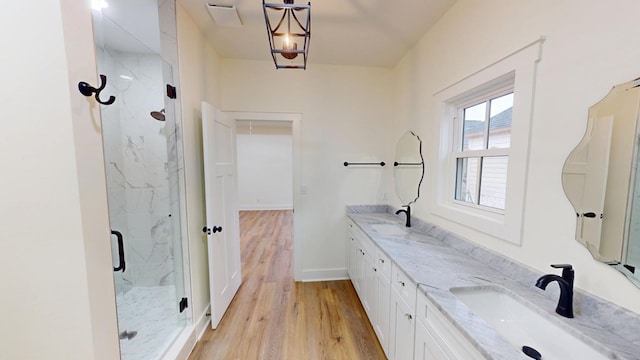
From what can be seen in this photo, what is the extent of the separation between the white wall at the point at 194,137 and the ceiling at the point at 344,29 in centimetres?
18

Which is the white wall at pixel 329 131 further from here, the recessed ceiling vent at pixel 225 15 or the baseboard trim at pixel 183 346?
the baseboard trim at pixel 183 346

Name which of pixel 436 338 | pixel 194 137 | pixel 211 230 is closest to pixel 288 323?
pixel 211 230

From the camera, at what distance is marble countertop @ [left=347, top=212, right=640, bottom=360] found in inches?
32.0

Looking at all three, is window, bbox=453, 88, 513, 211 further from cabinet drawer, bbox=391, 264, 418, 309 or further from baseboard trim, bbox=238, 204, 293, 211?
baseboard trim, bbox=238, 204, 293, 211

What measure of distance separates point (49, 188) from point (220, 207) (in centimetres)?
147

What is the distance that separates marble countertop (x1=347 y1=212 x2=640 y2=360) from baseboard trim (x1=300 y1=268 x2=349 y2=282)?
124 cm

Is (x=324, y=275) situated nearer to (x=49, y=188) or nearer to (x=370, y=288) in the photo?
(x=370, y=288)

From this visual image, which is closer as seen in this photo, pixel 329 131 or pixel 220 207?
pixel 220 207

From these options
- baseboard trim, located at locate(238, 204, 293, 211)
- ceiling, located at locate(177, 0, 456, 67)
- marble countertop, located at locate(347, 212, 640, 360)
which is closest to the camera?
marble countertop, located at locate(347, 212, 640, 360)

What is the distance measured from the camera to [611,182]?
35.6 inches

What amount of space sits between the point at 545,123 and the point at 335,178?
210 centimetres

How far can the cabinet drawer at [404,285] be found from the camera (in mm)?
1328

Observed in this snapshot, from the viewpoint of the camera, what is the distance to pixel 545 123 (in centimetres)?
116

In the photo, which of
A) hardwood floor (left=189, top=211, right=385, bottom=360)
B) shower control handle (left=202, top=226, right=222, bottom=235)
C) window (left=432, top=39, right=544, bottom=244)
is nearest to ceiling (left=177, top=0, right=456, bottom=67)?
window (left=432, top=39, right=544, bottom=244)
